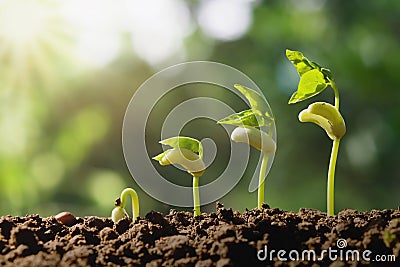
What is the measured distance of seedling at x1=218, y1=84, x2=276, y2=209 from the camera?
84 centimetres

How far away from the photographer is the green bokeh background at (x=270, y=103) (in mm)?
4445

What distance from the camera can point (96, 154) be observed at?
5371 millimetres

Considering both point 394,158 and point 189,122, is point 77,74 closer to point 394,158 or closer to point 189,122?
point 189,122

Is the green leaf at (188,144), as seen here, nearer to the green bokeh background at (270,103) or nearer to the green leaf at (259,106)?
the green leaf at (259,106)

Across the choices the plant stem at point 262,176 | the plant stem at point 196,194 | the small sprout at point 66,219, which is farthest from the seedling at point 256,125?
the small sprout at point 66,219

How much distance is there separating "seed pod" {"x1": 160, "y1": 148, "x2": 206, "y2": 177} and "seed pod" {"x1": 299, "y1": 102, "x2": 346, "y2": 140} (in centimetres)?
18

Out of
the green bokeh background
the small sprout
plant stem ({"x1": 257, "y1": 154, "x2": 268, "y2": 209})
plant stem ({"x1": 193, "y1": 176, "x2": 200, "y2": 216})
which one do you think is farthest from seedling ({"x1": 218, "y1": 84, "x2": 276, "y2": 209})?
the green bokeh background

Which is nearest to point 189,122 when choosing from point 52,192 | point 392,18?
point 52,192

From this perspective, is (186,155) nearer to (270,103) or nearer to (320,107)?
(320,107)

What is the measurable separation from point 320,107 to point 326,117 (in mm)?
23

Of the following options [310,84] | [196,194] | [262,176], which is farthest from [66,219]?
[310,84]
